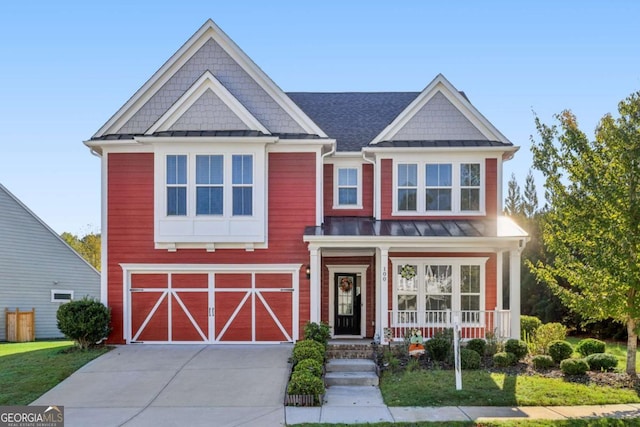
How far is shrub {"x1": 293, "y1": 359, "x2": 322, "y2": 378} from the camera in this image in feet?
39.1

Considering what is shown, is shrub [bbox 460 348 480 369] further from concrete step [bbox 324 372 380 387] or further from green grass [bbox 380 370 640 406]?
concrete step [bbox 324 372 380 387]

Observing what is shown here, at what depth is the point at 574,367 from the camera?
12.6 metres

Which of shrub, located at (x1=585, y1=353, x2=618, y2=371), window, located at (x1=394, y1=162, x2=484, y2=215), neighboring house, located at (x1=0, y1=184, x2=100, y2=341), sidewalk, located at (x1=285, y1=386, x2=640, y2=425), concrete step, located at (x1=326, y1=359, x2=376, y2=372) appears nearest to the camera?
sidewalk, located at (x1=285, y1=386, x2=640, y2=425)

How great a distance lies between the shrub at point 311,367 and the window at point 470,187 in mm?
7598

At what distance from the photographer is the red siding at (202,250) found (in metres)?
16.5

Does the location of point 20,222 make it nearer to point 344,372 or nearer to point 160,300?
point 160,300

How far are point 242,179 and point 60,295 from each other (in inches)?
628

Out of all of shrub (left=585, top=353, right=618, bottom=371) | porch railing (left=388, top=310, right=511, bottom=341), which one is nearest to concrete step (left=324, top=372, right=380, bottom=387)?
porch railing (left=388, top=310, right=511, bottom=341)

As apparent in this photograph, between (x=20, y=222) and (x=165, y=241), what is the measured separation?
1346cm

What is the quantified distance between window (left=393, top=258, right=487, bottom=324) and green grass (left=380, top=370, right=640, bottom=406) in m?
4.34

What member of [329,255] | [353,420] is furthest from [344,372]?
[329,255]

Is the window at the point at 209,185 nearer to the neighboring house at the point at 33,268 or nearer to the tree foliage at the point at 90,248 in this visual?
the neighboring house at the point at 33,268

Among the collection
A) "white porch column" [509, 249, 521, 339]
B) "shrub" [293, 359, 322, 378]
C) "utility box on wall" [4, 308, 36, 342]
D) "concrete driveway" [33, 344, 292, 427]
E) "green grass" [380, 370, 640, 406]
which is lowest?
"utility box on wall" [4, 308, 36, 342]

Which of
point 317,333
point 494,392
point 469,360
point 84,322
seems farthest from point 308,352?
point 84,322
